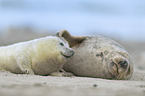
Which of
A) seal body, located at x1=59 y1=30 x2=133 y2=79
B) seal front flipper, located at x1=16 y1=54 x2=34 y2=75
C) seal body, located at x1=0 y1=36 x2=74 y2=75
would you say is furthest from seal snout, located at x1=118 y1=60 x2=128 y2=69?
seal front flipper, located at x1=16 y1=54 x2=34 y2=75

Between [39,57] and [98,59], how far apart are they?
1206 mm

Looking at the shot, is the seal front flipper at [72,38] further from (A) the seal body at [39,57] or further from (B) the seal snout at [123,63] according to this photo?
(B) the seal snout at [123,63]

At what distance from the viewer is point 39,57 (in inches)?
210

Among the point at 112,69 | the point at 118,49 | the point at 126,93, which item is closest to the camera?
the point at 126,93

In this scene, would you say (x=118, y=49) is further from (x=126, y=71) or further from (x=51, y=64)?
(x=51, y=64)

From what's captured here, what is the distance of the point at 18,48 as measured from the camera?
5.55 meters

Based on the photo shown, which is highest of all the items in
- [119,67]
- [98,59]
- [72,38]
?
[72,38]

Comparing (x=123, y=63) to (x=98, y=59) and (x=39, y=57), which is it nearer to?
(x=98, y=59)

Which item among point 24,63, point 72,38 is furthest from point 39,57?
point 72,38

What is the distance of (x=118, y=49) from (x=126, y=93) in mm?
2793

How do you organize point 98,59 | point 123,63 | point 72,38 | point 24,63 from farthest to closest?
point 72,38, point 98,59, point 24,63, point 123,63

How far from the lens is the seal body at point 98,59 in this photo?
202 inches

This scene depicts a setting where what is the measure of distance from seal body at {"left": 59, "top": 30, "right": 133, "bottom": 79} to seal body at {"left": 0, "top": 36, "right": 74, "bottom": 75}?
1.90ft

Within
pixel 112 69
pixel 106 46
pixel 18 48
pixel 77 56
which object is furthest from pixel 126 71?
pixel 18 48
